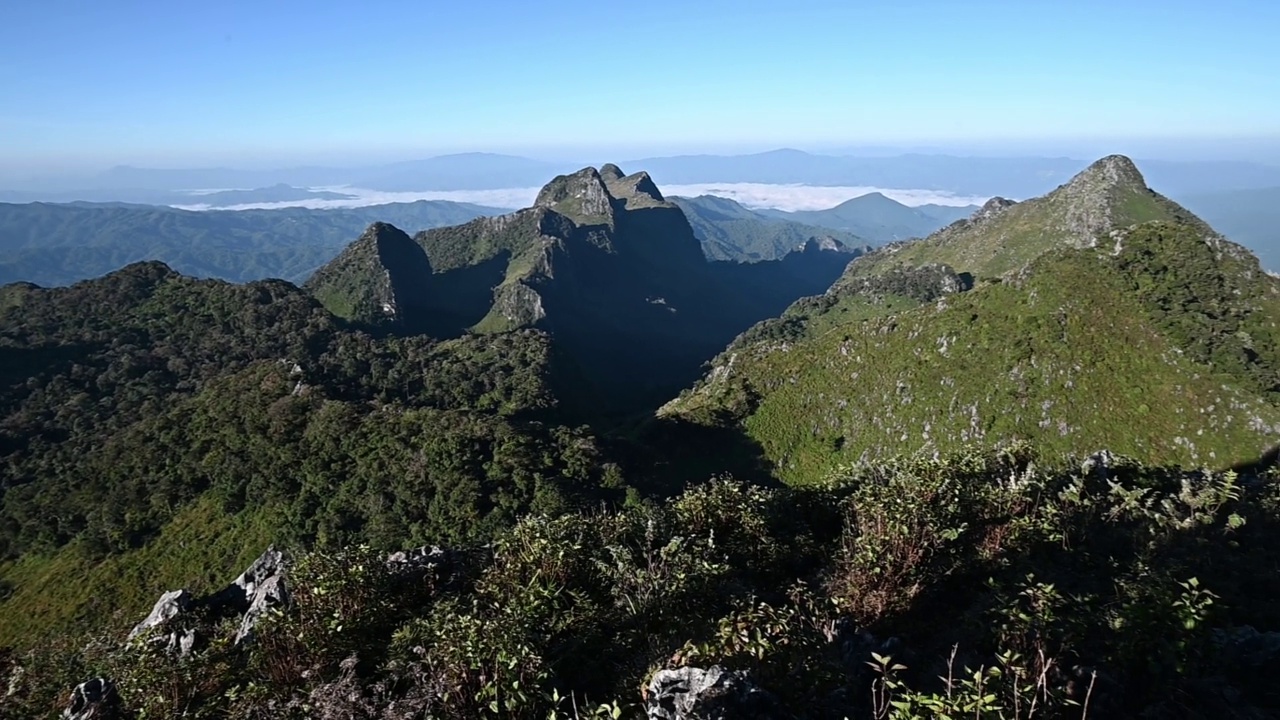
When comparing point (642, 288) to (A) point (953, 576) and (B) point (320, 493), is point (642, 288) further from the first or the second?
(A) point (953, 576)

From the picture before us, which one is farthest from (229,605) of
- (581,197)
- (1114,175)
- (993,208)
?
(581,197)

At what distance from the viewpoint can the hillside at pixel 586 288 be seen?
11225cm

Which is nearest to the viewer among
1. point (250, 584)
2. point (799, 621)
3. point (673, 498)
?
point (799, 621)

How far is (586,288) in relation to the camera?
5655 inches

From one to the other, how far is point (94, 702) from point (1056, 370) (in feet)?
147

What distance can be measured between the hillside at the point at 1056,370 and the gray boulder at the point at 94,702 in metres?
29.4

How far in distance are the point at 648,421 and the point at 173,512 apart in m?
33.8

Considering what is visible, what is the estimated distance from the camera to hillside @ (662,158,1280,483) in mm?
35031

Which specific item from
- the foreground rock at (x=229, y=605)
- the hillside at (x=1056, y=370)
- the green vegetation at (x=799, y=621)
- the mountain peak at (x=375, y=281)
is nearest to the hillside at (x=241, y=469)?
the foreground rock at (x=229, y=605)

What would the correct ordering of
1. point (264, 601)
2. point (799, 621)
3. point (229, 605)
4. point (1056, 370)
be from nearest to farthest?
point (799, 621) → point (264, 601) → point (229, 605) → point (1056, 370)

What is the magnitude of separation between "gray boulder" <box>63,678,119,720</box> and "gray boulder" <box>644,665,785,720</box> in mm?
9126

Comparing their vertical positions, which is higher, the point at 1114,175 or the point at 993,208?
the point at 1114,175

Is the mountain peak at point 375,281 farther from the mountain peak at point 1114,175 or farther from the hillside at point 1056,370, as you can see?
the mountain peak at point 1114,175

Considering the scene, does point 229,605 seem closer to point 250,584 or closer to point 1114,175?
point 250,584
